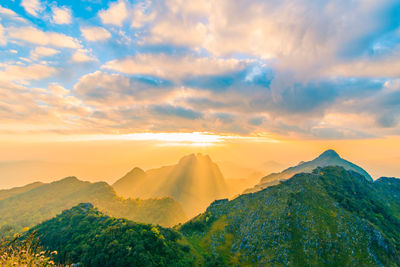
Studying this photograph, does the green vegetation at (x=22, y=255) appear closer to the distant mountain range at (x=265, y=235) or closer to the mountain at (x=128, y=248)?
the mountain at (x=128, y=248)

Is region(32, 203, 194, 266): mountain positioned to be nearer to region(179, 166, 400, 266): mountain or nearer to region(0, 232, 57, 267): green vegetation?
region(179, 166, 400, 266): mountain

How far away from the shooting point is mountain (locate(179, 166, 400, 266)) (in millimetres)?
76188

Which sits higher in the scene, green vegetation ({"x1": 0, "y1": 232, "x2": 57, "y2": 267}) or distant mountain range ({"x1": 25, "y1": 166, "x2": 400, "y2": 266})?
green vegetation ({"x1": 0, "y1": 232, "x2": 57, "y2": 267})

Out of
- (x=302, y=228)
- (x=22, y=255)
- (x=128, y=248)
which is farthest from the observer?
(x=302, y=228)

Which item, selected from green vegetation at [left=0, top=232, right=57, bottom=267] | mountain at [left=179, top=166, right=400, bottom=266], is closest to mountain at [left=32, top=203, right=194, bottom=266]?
mountain at [left=179, top=166, right=400, bottom=266]

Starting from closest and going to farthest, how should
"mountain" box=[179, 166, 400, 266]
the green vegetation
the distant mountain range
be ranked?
the green vegetation, the distant mountain range, "mountain" box=[179, 166, 400, 266]

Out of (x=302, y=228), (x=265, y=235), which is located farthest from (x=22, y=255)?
(x=302, y=228)

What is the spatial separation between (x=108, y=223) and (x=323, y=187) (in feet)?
430

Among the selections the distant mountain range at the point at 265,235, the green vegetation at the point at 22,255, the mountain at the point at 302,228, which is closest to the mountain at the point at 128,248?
the distant mountain range at the point at 265,235

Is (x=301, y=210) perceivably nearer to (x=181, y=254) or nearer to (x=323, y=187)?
(x=323, y=187)

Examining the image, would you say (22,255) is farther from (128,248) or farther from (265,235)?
(265,235)

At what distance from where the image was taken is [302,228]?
8788 cm

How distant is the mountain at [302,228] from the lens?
3000 inches

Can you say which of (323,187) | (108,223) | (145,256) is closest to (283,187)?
(323,187)
